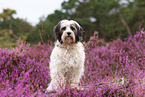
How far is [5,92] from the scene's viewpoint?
8.99 ft

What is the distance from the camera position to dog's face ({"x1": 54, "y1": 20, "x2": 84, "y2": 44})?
3792mm

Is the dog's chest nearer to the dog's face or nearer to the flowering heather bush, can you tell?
the dog's face

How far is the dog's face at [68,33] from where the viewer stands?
12.4ft

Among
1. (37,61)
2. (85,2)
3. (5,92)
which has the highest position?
(85,2)

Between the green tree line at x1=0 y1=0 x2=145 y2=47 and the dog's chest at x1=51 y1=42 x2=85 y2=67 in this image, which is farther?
the green tree line at x1=0 y1=0 x2=145 y2=47

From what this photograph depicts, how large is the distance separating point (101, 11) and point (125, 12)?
337 cm

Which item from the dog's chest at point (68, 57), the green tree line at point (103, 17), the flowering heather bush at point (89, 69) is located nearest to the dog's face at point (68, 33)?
the dog's chest at point (68, 57)

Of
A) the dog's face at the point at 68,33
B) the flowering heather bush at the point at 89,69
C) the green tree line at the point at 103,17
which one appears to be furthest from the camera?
the green tree line at the point at 103,17

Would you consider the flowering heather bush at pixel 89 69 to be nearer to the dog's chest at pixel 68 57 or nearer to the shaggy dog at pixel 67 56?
the shaggy dog at pixel 67 56

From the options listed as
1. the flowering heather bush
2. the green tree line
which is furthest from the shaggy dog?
the green tree line

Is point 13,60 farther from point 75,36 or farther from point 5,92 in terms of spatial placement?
point 5,92

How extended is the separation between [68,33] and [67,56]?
0.49 meters

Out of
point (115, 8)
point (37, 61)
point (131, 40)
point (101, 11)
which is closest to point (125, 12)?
point (115, 8)

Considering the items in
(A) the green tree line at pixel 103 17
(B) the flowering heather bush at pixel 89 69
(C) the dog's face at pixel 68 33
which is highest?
(A) the green tree line at pixel 103 17
